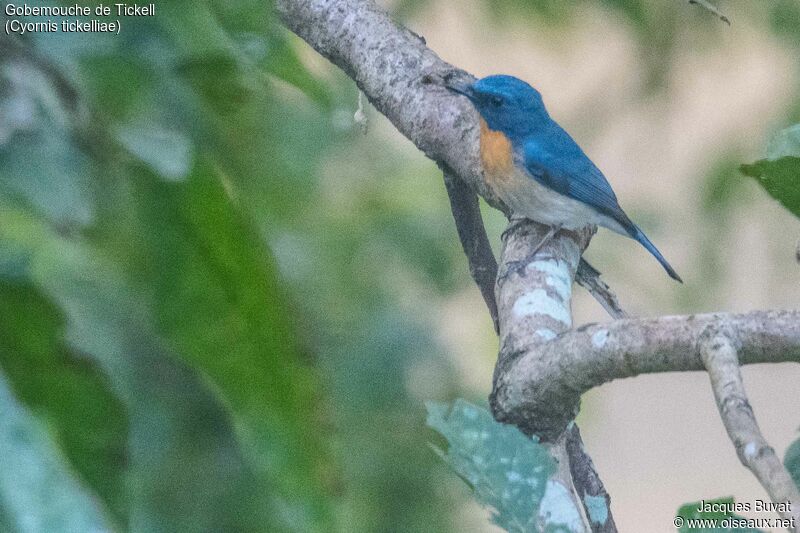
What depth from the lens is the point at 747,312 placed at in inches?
33.5

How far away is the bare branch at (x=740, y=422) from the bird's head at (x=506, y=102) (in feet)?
A: 2.92

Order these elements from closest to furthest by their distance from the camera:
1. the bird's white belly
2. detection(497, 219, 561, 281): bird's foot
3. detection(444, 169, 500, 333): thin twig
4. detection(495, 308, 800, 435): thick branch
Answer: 1. detection(495, 308, 800, 435): thick branch
2. detection(497, 219, 561, 281): bird's foot
3. detection(444, 169, 500, 333): thin twig
4. the bird's white belly


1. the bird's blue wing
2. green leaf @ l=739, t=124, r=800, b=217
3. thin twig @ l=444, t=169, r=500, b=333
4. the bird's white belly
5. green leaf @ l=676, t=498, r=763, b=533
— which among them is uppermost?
the bird's blue wing

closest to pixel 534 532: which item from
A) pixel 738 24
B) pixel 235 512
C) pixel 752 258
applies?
pixel 235 512

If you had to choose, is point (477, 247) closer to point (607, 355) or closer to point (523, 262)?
point (523, 262)

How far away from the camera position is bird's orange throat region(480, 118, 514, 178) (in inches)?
65.7

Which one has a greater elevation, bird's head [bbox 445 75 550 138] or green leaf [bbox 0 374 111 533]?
bird's head [bbox 445 75 550 138]

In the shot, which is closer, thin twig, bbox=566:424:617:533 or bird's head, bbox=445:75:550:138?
thin twig, bbox=566:424:617:533

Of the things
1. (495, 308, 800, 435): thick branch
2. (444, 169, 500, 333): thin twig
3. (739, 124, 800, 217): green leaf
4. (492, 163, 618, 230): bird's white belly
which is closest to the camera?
(739, 124, 800, 217): green leaf

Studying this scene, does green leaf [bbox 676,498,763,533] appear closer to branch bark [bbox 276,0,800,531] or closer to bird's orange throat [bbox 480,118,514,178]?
branch bark [bbox 276,0,800,531]

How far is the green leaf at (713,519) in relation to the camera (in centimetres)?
62

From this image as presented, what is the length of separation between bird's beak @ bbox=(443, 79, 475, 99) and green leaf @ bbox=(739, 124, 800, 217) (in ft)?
2.96

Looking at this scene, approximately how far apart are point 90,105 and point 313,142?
5.38ft

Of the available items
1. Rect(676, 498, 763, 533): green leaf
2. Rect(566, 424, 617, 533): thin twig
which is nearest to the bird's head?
Rect(566, 424, 617, 533): thin twig
